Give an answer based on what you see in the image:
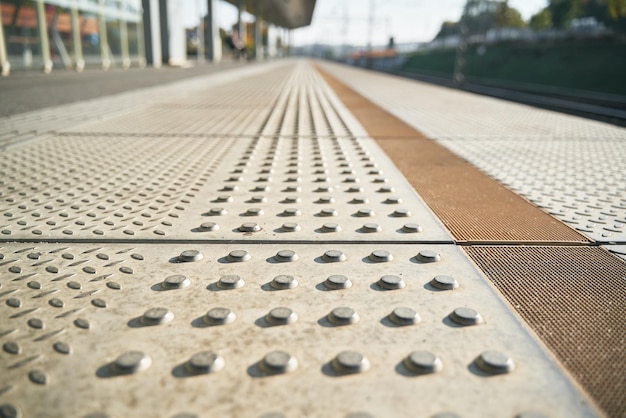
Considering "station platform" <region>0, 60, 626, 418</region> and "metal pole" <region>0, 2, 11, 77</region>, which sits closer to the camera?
"station platform" <region>0, 60, 626, 418</region>

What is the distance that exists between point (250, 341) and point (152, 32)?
1887 centimetres

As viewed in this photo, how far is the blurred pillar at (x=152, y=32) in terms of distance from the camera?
691 inches

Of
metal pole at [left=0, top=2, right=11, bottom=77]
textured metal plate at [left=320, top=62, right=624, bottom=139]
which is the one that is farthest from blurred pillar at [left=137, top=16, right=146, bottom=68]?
textured metal plate at [left=320, top=62, right=624, bottom=139]

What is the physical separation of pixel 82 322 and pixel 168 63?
20159 millimetres

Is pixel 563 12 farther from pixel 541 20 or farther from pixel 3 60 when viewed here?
pixel 3 60

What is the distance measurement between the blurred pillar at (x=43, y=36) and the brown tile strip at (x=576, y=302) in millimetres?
14821

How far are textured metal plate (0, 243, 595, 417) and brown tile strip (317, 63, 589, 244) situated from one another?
45 cm

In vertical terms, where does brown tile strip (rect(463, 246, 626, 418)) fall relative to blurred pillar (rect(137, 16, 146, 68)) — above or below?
below

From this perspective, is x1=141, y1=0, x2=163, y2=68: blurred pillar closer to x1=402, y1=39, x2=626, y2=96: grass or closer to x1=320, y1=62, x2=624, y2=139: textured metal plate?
x1=320, y1=62, x2=624, y2=139: textured metal plate

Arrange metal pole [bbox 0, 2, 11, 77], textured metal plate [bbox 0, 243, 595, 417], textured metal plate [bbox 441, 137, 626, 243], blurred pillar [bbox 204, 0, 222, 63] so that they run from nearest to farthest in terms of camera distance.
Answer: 1. textured metal plate [bbox 0, 243, 595, 417]
2. textured metal plate [bbox 441, 137, 626, 243]
3. metal pole [bbox 0, 2, 11, 77]
4. blurred pillar [bbox 204, 0, 222, 63]

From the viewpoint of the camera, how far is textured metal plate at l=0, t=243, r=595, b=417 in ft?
3.18

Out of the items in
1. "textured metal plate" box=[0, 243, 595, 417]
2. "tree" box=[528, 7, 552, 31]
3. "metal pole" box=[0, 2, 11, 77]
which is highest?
"tree" box=[528, 7, 552, 31]

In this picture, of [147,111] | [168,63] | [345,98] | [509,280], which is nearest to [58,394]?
[509,280]

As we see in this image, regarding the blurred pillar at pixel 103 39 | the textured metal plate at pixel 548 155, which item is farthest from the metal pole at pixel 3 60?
the textured metal plate at pixel 548 155
